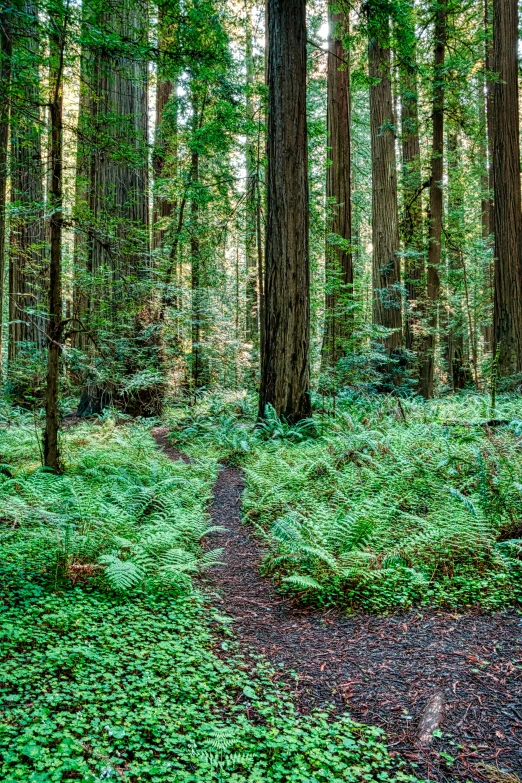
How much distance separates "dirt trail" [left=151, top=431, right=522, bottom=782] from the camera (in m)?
1.93

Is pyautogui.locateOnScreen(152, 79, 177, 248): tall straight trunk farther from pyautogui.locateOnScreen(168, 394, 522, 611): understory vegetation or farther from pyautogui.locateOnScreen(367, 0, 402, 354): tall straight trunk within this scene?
pyautogui.locateOnScreen(168, 394, 522, 611): understory vegetation

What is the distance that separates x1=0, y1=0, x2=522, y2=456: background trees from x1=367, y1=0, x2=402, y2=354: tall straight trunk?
0.17 ft

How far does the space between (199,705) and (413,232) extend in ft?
48.1

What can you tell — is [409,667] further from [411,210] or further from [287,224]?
[411,210]

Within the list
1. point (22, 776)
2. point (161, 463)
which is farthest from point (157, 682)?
point (161, 463)

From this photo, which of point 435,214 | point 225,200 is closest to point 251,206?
point 225,200

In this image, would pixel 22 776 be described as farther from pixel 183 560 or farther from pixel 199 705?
pixel 183 560

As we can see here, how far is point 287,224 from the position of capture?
785 centimetres

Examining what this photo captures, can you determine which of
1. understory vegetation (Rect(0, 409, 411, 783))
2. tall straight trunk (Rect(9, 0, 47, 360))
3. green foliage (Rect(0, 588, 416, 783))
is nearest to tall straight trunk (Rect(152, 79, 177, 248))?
tall straight trunk (Rect(9, 0, 47, 360))

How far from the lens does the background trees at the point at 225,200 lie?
4.96 meters

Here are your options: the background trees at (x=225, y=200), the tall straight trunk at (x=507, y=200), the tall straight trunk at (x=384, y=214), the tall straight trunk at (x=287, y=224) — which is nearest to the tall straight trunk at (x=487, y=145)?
the background trees at (x=225, y=200)

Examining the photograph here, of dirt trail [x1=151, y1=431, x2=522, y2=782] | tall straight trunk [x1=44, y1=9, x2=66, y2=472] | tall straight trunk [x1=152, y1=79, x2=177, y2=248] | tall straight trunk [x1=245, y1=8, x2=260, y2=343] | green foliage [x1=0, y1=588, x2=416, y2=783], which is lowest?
dirt trail [x1=151, y1=431, x2=522, y2=782]

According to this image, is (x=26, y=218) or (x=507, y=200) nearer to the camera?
(x=26, y=218)

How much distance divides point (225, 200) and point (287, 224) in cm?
319
